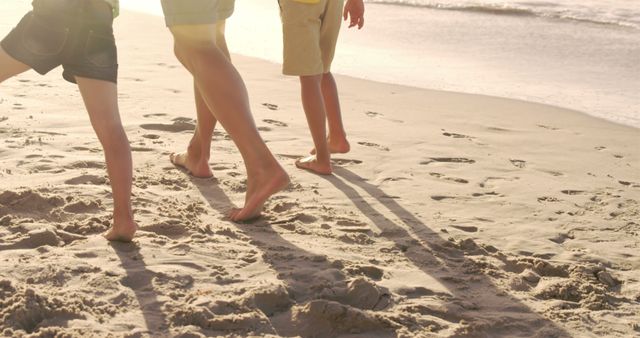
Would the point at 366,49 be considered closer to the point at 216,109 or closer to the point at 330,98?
the point at 330,98

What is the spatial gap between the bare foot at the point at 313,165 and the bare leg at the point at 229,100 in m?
0.92

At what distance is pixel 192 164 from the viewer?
190 inches

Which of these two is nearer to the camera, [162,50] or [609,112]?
[609,112]

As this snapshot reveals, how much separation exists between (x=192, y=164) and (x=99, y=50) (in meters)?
1.29

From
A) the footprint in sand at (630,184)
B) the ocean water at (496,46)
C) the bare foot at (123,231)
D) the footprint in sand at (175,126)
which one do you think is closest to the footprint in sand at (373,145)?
the footprint in sand at (175,126)

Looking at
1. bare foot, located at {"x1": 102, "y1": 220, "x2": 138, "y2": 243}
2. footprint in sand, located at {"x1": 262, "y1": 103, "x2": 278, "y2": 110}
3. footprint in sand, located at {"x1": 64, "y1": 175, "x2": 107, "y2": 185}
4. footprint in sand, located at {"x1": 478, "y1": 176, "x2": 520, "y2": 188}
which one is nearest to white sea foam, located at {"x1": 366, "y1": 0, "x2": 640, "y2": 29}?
footprint in sand, located at {"x1": 262, "y1": 103, "x2": 278, "y2": 110}

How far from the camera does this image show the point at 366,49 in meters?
9.34

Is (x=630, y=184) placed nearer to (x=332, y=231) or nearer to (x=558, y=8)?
(x=332, y=231)

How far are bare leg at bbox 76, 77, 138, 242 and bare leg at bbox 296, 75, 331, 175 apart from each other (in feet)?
4.72

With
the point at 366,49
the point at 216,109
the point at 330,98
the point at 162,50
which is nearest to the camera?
the point at 216,109

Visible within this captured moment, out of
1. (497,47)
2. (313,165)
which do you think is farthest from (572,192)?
(497,47)

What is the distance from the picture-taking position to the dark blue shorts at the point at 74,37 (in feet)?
11.8

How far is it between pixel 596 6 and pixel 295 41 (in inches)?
356

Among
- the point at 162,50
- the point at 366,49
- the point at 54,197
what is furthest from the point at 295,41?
the point at 366,49
